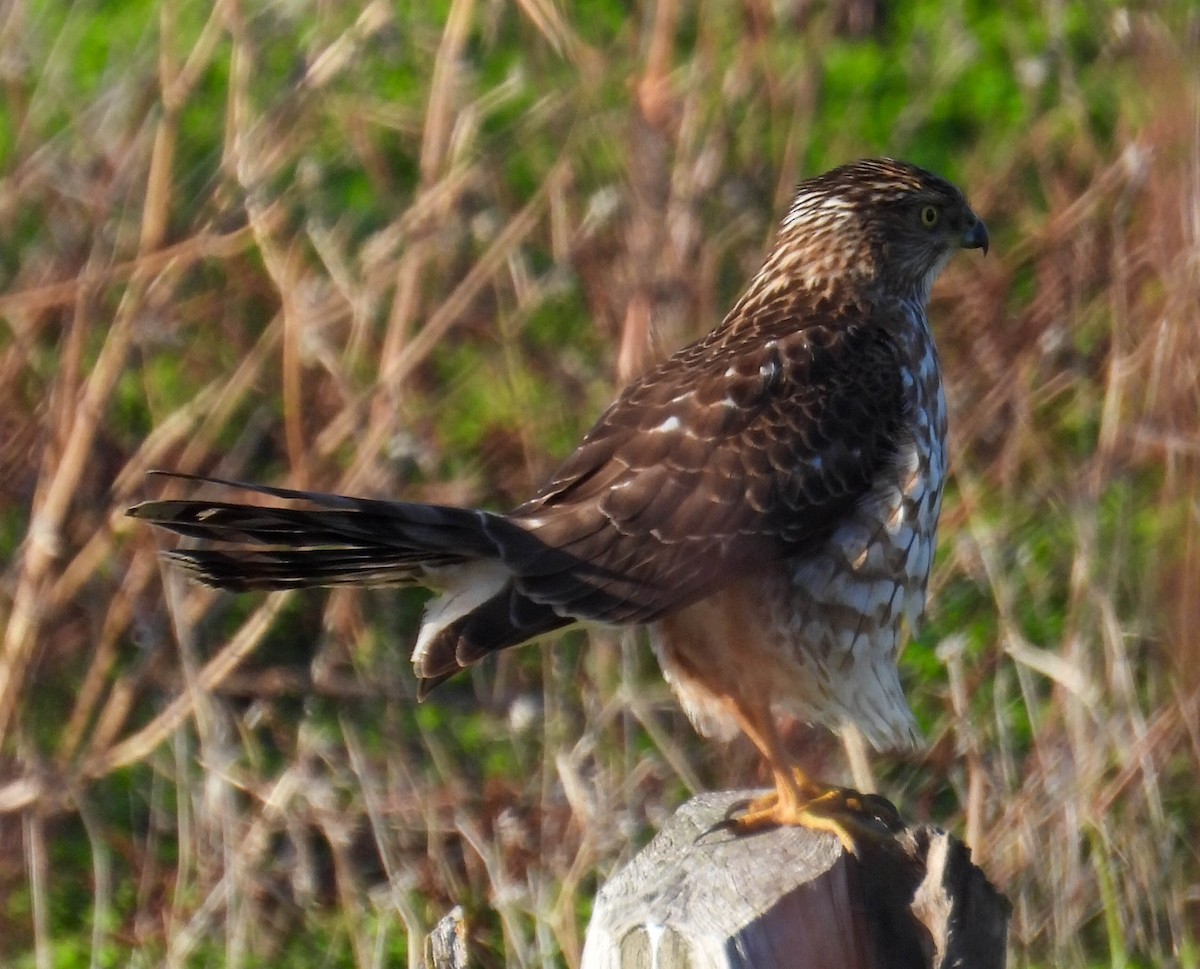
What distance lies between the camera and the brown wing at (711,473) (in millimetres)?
3416

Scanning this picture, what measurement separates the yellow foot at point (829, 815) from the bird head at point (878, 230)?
1143 millimetres

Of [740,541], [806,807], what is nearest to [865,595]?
[740,541]

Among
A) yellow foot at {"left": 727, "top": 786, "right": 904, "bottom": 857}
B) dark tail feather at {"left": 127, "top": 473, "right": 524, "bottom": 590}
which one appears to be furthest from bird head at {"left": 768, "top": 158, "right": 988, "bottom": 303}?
dark tail feather at {"left": 127, "top": 473, "right": 524, "bottom": 590}

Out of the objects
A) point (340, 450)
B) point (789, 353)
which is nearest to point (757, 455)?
point (789, 353)

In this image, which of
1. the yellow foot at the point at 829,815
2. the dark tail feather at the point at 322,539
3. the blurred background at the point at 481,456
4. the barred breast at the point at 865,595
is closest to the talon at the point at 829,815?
the yellow foot at the point at 829,815

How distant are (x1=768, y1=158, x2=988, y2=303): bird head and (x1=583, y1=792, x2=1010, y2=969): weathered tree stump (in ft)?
5.00

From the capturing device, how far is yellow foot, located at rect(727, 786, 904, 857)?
10.3ft

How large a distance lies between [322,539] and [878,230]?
165 cm

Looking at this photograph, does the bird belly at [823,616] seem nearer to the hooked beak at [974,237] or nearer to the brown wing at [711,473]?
the brown wing at [711,473]

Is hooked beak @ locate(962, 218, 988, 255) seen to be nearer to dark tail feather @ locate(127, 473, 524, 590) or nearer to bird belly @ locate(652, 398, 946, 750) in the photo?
bird belly @ locate(652, 398, 946, 750)

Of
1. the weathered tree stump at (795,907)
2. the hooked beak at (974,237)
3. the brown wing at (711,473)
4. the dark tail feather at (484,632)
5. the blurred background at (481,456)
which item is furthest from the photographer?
the blurred background at (481,456)

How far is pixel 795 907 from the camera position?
2756mm

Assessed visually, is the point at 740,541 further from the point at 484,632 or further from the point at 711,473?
the point at 484,632

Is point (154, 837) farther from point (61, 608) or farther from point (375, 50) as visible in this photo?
point (375, 50)
